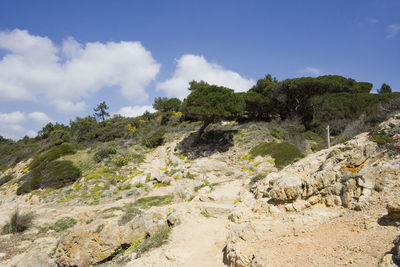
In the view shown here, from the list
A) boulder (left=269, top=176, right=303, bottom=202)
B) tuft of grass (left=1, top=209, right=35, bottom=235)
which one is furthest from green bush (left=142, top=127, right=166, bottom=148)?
boulder (left=269, top=176, right=303, bottom=202)

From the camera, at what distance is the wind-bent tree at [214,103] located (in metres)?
18.6

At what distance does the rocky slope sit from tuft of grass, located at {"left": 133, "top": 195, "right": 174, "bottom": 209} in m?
0.05

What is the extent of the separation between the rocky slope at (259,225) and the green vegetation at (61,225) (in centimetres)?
4

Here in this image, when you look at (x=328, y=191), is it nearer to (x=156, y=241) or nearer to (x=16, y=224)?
(x=156, y=241)

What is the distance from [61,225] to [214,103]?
12.9m

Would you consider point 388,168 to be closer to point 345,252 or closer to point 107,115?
point 345,252

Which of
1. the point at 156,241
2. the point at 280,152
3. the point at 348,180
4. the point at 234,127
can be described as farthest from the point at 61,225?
the point at 234,127

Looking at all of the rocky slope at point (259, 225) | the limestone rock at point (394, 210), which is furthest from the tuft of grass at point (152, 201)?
the limestone rock at point (394, 210)

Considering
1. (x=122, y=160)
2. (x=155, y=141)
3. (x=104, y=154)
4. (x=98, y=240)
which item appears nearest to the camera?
(x=98, y=240)

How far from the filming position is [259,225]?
5637 millimetres

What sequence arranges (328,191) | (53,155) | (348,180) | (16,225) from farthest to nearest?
(53,155), (16,225), (328,191), (348,180)

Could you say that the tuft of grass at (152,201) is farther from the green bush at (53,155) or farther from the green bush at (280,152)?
the green bush at (53,155)

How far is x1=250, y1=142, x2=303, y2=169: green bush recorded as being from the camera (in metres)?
14.7

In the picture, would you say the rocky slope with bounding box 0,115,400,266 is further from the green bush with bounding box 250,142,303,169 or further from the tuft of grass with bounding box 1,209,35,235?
the green bush with bounding box 250,142,303,169
